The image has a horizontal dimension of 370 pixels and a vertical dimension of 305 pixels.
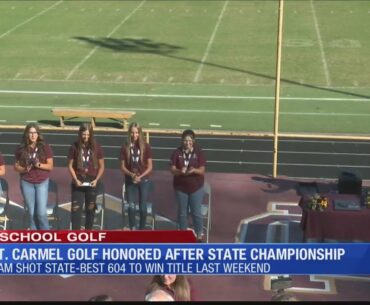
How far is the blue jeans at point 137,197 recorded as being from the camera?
35.2ft

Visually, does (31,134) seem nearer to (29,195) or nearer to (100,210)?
(29,195)

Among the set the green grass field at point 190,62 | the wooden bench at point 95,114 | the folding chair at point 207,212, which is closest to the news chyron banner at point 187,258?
the folding chair at point 207,212

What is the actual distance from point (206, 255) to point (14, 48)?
25.8 meters

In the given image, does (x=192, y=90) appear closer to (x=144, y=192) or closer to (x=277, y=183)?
(x=277, y=183)

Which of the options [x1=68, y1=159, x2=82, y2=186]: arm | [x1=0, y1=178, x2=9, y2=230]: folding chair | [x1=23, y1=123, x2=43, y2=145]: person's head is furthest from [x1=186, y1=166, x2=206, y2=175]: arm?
[x1=0, y1=178, x2=9, y2=230]: folding chair

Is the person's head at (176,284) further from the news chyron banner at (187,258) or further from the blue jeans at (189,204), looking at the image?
the blue jeans at (189,204)

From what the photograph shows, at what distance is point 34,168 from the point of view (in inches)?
404

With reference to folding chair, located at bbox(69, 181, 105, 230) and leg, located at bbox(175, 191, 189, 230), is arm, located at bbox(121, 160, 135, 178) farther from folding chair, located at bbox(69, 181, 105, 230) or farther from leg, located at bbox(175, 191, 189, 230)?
leg, located at bbox(175, 191, 189, 230)

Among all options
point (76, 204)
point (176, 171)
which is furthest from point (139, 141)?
point (76, 204)

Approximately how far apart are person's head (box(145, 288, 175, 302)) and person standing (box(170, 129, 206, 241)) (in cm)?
477

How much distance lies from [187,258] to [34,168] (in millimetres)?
4384

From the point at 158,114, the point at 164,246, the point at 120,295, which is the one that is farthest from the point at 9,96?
the point at 164,246

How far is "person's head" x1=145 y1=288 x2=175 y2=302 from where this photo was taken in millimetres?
5578

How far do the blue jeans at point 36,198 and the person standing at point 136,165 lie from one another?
1.08 metres
